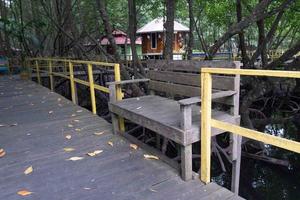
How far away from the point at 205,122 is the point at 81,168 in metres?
1.53

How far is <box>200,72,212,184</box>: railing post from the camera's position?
2.87 m

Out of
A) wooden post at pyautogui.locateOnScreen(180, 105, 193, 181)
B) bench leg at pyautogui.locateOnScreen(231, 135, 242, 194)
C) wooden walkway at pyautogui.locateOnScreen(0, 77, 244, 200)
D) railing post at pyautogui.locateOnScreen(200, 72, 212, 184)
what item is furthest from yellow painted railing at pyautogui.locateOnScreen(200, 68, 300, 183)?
bench leg at pyautogui.locateOnScreen(231, 135, 242, 194)

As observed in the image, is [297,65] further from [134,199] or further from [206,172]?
[134,199]

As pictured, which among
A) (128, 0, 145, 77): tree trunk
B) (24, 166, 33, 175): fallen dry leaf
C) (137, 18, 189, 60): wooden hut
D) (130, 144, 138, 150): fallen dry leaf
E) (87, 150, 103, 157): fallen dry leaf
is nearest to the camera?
(24, 166, 33, 175): fallen dry leaf

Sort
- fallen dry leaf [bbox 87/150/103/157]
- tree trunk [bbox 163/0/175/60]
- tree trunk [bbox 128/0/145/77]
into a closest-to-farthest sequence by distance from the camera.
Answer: fallen dry leaf [bbox 87/150/103/157] → tree trunk [bbox 163/0/175/60] → tree trunk [bbox 128/0/145/77]

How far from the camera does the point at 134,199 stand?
2.79 metres

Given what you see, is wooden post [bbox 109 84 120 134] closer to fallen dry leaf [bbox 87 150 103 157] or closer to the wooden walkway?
the wooden walkway

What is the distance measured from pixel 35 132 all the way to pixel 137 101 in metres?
1.75

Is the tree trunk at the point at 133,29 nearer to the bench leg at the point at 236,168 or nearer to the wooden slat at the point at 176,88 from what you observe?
the wooden slat at the point at 176,88

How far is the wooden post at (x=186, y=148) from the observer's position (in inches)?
116

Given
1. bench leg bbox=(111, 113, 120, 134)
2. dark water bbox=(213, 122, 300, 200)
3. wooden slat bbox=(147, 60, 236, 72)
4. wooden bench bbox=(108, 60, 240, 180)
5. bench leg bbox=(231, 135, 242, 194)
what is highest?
wooden slat bbox=(147, 60, 236, 72)

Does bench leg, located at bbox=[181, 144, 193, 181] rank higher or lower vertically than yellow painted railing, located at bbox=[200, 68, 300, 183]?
lower

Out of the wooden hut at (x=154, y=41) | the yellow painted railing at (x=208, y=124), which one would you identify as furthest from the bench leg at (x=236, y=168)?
the wooden hut at (x=154, y=41)

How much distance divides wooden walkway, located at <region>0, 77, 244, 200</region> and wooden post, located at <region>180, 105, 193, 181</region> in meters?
0.09
